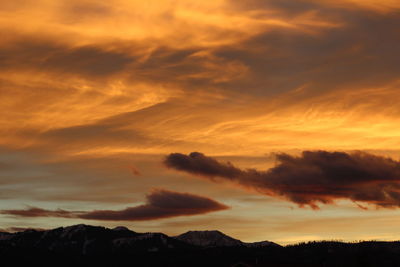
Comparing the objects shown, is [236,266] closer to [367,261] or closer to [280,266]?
[280,266]

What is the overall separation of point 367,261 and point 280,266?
18981mm

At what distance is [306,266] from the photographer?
147 metres

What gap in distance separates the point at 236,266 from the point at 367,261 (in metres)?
31.0

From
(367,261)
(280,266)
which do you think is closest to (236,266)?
(280,266)

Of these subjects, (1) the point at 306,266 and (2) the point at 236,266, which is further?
(1) the point at 306,266

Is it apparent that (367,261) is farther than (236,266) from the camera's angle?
Yes

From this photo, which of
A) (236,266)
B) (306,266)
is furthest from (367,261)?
(236,266)

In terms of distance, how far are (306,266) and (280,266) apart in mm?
5609

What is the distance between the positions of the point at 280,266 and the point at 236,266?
14951mm

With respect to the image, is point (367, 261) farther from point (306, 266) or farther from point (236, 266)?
point (236, 266)

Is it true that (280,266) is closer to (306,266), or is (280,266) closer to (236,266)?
(306,266)

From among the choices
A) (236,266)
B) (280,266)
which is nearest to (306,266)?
(280,266)

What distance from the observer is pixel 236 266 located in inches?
5418
